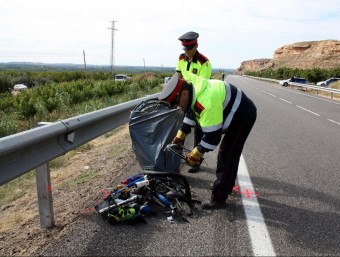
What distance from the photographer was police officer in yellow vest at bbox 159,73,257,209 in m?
3.46

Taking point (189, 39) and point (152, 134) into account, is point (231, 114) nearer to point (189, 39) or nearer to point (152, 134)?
point (152, 134)

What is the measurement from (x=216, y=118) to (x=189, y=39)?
2.12 m

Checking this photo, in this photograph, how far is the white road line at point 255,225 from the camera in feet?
9.96

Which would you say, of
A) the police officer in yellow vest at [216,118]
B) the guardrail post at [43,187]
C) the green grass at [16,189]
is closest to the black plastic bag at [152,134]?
the police officer in yellow vest at [216,118]

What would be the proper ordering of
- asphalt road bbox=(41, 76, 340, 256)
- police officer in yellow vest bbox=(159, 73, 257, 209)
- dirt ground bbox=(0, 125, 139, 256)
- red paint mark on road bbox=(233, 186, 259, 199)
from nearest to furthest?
asphalt road bbox=(41, 76, 340, 256)
dirt ground bbox=(0, 125, 139, 256)
police officer in yellow vest bbox=(159, 73, 257, 209)
red paint mark on road bbox=(233, 186, 259, 199)

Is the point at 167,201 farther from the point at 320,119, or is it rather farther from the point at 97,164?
the point at 320,119

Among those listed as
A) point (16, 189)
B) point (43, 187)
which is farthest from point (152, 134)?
point (16, 189)

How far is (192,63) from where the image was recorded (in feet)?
18.4

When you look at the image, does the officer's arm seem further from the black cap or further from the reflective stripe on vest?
the reflective stripe on vest

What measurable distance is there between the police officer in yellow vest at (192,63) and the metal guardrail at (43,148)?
1663 millimetres

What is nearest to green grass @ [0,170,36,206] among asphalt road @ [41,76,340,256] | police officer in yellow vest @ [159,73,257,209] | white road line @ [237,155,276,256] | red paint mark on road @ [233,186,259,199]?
asphalt road @ [41,76,340,256]

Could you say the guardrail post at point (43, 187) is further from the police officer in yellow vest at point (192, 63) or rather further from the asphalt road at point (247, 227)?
the police officer in yellow vest at point (192, 63)

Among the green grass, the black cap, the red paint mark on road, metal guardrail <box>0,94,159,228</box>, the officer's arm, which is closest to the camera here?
metal guardrail <box>0,94,159,228</box>

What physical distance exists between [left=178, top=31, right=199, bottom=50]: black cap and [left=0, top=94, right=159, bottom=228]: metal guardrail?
1.66 m
